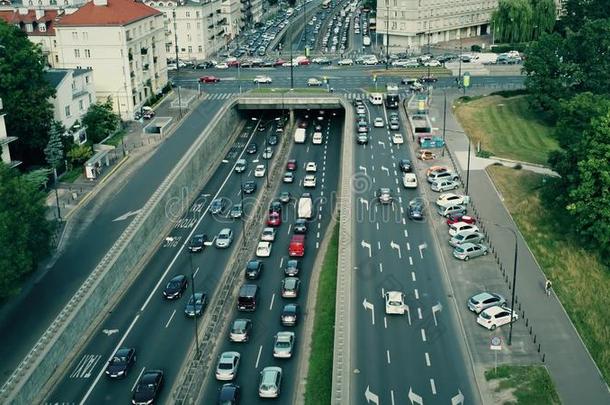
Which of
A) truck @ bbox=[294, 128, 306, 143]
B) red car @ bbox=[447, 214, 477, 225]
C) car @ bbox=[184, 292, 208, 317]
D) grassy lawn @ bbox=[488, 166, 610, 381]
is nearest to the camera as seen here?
grassy lawn @ bbox=[488, 166, 610, 381]

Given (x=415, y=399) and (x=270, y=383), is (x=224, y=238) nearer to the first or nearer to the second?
(x=270, y=383)

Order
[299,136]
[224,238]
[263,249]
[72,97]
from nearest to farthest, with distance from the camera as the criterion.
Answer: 1. [263,249]
2. [224,238]
3. [72,97]
4. [299,136]

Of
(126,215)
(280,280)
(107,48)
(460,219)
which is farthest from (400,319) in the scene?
(107,48)

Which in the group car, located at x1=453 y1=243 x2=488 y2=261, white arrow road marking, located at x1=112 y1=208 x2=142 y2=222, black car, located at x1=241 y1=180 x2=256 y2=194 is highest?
white arrow road marking, located at x1=112 y1=208 x2=142 y2=222

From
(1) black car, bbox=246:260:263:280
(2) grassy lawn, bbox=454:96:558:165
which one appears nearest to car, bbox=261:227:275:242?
(1) black car, bbox=246:260:263:280

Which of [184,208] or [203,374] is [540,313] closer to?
[203,374]

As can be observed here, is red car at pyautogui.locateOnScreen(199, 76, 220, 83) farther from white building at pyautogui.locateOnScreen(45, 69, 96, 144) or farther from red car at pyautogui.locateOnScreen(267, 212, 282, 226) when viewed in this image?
red car at pyautogui.locateOnScreen(267, 212, 282, 226)
